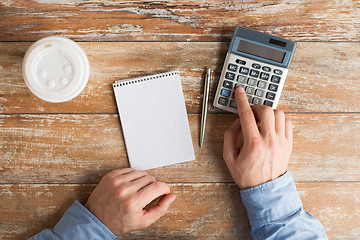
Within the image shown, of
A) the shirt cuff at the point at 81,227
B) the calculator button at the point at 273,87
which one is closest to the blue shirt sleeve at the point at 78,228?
the shirt cuff at the point at 81,227

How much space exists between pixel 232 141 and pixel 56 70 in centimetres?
38

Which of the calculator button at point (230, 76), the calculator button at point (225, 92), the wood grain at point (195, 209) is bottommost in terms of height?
the wood grain at point (195, 209)

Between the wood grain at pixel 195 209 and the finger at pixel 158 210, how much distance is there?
41mm

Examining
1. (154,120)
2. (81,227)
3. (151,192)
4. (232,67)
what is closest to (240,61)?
(232,67)

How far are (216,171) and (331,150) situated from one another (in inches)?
10.5

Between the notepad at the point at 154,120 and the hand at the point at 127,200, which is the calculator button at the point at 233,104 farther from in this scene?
the hand at the point at 127,200

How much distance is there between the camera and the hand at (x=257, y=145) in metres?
0.57

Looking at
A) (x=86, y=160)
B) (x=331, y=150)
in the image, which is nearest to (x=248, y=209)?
(x=331, y=150)

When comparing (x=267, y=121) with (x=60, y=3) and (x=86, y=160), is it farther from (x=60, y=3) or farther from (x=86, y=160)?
(x=60, y=3)

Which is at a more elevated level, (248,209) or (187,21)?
(187,21)

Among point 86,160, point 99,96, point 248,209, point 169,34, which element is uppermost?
point 169,34

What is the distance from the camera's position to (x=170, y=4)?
2.02 feet

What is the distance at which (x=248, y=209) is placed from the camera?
60 cm

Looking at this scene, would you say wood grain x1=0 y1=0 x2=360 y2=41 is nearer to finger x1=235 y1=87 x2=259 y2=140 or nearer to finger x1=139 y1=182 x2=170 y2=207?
finger x1=235 y1=87 x2=259 y2=140
